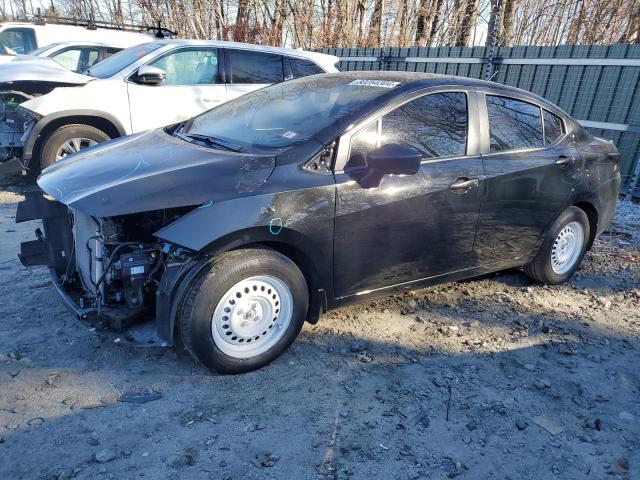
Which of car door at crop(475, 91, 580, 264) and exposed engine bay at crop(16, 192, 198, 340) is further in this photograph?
car door at crop(475, 91, 580, 264)

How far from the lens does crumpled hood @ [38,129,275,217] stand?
2607mm

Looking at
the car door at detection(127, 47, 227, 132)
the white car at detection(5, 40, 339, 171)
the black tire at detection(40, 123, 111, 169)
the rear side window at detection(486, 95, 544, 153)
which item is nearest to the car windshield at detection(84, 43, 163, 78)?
the white car at detection(5, 40, 339, 171)

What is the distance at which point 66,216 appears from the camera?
333cm

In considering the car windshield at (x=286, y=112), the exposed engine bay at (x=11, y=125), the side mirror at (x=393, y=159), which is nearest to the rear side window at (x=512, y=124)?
the car windshield at (x=286, y=112)

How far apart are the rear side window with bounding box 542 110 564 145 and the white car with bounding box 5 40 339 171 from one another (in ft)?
13.6

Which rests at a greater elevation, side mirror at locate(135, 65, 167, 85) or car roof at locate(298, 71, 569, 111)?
car roof at locate(298, 71, 569, 111)

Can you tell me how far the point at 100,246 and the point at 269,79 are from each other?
5.01m

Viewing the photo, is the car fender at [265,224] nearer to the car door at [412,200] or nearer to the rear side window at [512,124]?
the car door at [412,200]

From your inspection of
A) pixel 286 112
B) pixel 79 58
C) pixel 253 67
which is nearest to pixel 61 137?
pixel 253 67

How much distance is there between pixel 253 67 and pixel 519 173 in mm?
4631

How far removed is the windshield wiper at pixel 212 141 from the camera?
3.18m

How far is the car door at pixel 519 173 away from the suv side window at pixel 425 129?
0.72 feet

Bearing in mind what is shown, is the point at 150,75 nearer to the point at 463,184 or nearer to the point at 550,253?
the point at 463,184

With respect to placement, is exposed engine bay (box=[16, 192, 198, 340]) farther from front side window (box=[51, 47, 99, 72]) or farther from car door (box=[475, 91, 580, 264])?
front side window (box=[51, 47, 99, 72])
